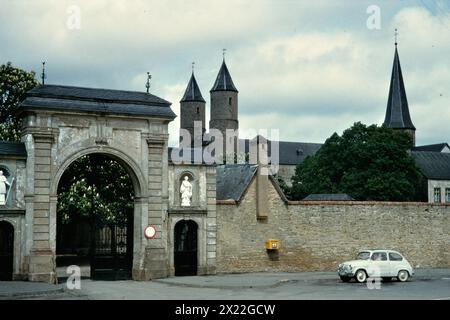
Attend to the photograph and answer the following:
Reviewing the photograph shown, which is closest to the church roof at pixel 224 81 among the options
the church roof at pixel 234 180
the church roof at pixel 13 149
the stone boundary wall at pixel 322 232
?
the church roof at pixel 234 180

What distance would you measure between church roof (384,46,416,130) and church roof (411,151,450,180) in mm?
5274

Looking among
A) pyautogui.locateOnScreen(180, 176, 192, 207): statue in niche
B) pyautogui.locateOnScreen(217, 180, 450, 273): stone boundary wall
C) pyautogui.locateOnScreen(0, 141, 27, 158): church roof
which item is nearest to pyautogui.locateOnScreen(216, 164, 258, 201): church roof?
pyautogui.locateOnScreen(217, 180, 450, 273): stone boundary wall

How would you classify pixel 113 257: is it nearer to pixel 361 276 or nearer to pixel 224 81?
pixel 361 276

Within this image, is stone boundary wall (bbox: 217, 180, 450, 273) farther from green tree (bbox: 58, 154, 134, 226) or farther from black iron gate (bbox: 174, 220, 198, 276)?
green tree (bbox: 58, 154, 134, 226)

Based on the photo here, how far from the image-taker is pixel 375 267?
25609 mm

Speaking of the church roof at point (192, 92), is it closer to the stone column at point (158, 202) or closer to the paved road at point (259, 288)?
the paved road at point (259, 288)

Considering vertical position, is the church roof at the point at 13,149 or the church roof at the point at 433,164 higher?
the church roof at the point at 433,164

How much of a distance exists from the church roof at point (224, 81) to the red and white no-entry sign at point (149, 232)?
83597mm

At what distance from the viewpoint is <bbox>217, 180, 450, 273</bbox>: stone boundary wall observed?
92.5 feet

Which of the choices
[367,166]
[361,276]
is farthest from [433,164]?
[361,276]

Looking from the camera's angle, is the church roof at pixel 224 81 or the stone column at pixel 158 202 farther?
the church roof at pixel 224 81

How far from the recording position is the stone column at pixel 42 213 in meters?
23.9
